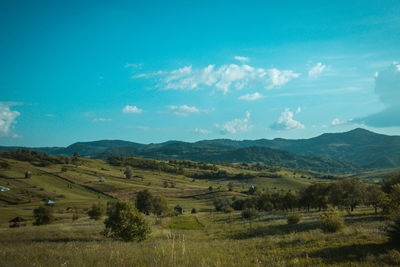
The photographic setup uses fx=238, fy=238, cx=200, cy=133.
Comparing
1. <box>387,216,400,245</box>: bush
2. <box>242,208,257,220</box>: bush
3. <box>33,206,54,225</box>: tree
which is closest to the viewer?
<box>387,216,400,245</box>: bush

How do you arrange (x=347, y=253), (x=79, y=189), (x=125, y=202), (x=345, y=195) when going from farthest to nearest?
(x=79, y=189), (x=345, y=195), (x=125, y=202), (x=347, y=253)

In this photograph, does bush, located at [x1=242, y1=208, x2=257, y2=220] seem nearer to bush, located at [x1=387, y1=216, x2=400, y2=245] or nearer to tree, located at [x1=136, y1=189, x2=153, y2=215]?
tree, located at [x1=136, y1=189, x2=153, y2=215]

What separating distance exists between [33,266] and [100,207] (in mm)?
76400

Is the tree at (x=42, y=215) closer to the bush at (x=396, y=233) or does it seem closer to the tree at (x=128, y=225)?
the tree at (x=128, y=225)

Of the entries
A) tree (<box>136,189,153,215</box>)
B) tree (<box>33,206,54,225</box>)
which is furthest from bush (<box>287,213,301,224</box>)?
tree (<box>33,206,54,225</box>)

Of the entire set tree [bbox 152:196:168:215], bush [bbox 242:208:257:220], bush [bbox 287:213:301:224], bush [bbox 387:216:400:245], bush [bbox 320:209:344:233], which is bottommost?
tree [bbox 152:196:168:215]

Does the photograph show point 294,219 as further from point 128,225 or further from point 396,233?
point 396,233

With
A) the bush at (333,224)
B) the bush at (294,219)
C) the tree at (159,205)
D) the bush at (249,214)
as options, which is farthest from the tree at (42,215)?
the bush at (333,224)

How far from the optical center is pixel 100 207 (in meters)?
74.7

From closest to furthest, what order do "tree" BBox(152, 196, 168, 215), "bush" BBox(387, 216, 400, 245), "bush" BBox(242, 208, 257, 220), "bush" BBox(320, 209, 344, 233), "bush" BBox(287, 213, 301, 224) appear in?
"bush" BBox(387, 216, 400, 245) → "bush" BBox(320, 209, 344, 233) → "bush" BBox(287, 213, 301, 224) → "bush" BBox(242, 208, 257, 220) → "tree" BBox(152, 196, 168, 215)

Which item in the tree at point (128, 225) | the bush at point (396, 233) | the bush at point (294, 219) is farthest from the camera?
the bush at point (294, 219)

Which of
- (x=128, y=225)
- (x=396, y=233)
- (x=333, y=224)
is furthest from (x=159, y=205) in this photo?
(x=396, y=233)

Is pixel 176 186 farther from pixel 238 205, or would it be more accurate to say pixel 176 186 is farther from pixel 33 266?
pixel 33 266

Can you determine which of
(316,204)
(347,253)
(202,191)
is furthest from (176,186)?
(347,253)
